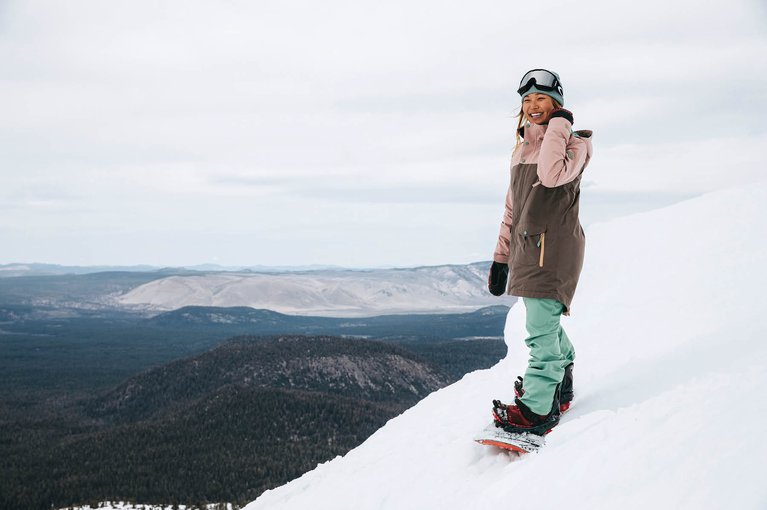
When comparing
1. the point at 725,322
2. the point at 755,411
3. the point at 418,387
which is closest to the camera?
the point at 755,411

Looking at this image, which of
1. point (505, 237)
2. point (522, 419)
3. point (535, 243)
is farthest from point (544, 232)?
point (522, 419)

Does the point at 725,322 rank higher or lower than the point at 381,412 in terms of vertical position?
higher

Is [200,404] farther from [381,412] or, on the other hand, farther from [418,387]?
[418,387]

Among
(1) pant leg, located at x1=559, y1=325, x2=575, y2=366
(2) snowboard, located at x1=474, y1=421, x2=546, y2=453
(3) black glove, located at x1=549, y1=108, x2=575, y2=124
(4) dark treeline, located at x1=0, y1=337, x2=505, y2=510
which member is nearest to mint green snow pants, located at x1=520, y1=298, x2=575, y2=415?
(2) snowboard, located at x1=474, y1=421, x2=546, y2=453

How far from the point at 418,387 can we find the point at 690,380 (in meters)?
75.6

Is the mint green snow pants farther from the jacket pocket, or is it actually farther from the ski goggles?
the ski goggles

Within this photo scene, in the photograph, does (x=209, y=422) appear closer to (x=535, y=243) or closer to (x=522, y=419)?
(x=522, y=419)

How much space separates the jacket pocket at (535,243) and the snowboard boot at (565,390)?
1231mm

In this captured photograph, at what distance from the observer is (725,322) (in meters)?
5.73

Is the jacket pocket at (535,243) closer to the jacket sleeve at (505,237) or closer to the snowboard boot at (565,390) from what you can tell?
the jacket sleeve at (505,237)

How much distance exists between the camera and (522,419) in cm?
496

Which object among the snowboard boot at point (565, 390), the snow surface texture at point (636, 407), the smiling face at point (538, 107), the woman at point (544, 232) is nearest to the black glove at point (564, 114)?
the woman at point (544, 232)

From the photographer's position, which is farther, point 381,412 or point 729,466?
point 381,412

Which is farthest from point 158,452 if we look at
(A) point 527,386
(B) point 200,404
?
(A) point 527,386
